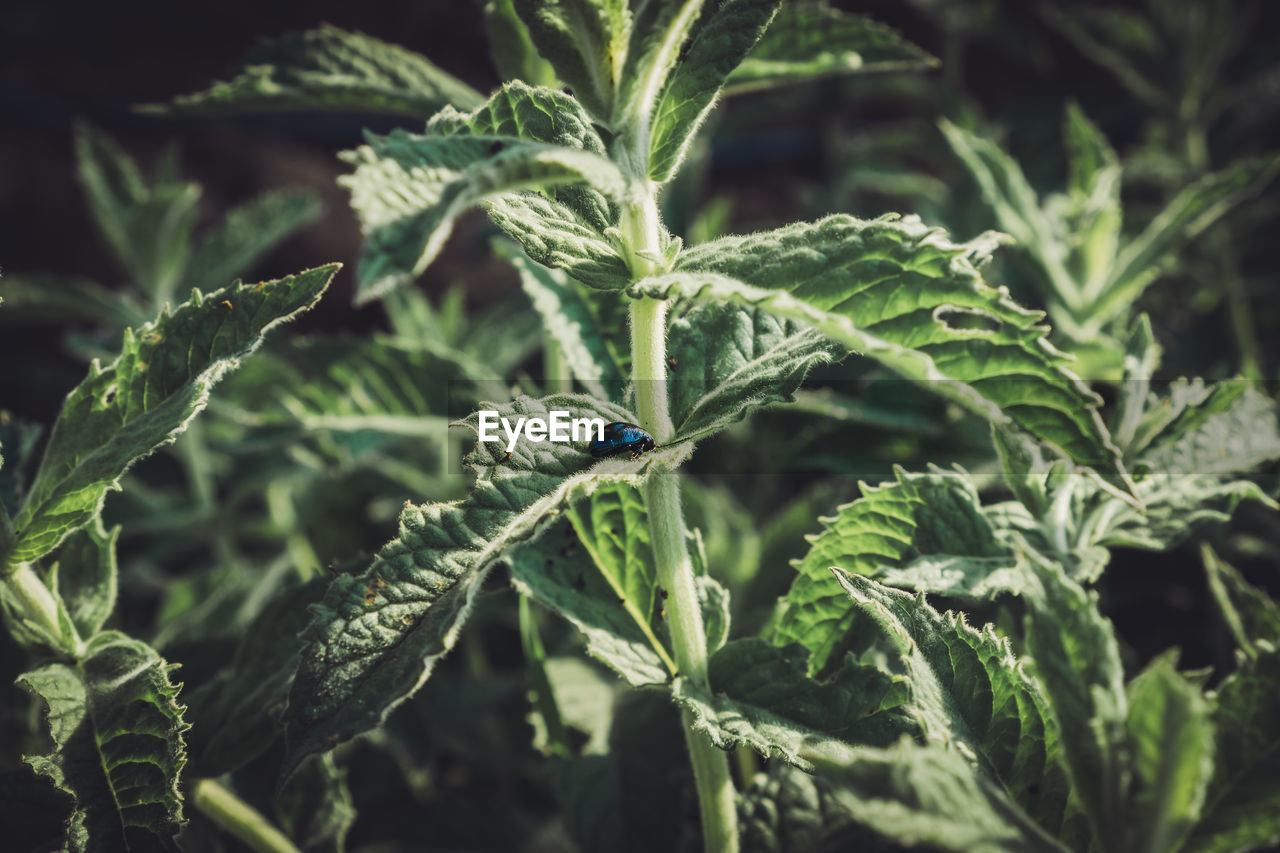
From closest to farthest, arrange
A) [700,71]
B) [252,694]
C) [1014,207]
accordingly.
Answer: [700,71] < [252,694] < [1014,207]

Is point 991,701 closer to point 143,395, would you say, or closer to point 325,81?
point 143,395

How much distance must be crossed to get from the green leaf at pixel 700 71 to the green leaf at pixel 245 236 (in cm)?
144

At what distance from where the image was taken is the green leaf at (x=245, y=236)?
2059mm

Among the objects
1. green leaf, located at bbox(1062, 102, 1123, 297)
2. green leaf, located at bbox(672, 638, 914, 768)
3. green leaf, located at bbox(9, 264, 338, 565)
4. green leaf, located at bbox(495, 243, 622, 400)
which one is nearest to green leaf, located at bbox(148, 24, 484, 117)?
green leaf, located at bbox(495, 243, 622, 400)

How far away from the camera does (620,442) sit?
2.91 ft

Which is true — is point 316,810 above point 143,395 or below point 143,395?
below

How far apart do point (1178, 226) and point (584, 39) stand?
124 centimetres

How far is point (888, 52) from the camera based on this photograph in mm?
1347

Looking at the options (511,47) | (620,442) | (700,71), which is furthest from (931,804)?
(511,47)

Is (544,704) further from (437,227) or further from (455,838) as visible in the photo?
(437,227)

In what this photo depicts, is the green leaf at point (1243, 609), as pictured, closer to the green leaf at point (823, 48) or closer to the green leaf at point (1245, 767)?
the green leaf at point (1245, 767)

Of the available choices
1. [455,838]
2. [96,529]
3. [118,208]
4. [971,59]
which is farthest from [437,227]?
[971,59]

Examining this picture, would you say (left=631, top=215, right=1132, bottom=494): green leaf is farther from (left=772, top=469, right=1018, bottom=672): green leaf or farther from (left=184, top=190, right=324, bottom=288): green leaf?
(left=184, top=190, right=324, bottom=288): green leaf

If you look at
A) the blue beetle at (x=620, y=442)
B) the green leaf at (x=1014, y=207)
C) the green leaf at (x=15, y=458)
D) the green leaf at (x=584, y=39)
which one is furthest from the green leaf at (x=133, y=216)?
the green leaf at (x=1014, y=207)
